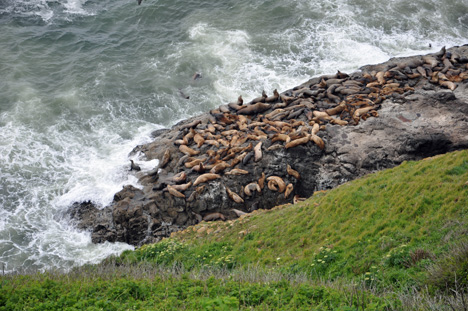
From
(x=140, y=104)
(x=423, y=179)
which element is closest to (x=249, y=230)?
(x=423, y=179)

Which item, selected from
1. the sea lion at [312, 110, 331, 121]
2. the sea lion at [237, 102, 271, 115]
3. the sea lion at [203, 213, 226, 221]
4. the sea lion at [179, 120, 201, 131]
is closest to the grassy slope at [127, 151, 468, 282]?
the sea lion at [203, 213, 226, 221]

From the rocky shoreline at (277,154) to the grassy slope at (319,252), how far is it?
165 centimetres

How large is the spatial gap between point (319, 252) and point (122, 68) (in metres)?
23.9

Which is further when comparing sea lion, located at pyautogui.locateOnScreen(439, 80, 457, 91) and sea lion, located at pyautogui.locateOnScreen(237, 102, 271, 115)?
sea lion, located at pyautogui.locateOnScreen(237, 102, 271, 115)

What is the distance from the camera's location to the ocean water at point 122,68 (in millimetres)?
22172

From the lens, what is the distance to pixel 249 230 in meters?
17.0

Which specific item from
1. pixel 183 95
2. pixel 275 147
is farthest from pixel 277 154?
pixel 183 95

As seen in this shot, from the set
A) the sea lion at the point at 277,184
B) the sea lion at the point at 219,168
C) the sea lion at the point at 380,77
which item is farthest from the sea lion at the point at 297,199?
the sea lion at the point at 380,77

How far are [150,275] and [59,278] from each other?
2563mm

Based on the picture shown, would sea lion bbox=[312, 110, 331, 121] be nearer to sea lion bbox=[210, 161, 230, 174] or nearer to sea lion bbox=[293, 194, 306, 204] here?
sea lion bbox=[293, 194, 306, 204]

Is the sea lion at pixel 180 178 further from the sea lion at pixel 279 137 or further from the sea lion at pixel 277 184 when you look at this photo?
the sea lion at pixel 279 137

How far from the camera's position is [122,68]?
32.8 metres

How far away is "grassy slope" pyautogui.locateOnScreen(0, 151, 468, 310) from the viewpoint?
1055cm

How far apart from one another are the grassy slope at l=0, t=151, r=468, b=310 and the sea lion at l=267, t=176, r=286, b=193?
117 centimetres
